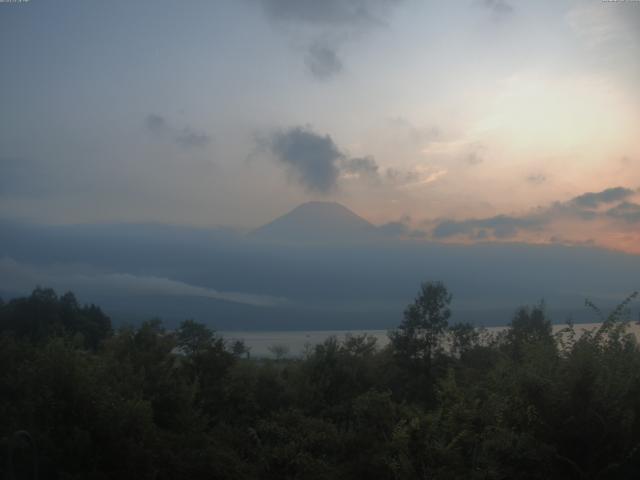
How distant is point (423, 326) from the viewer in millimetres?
38000

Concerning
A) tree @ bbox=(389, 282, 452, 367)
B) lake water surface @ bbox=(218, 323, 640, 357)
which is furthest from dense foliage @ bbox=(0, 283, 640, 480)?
tree @ bbox=(389, 282, 452, 367)

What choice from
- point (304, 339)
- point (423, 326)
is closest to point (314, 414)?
point (423, 326)

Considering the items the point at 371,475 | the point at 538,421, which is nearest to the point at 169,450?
the point at 371,475

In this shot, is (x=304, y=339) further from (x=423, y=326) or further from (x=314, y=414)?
(x=314, y=414)

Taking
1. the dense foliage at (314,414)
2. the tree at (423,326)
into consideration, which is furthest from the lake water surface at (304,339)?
the tree at (423,326)

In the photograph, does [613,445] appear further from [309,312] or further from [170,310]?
[309,312]

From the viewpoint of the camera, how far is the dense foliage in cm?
934

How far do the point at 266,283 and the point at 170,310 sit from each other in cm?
6267

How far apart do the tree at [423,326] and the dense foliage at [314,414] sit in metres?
5.26

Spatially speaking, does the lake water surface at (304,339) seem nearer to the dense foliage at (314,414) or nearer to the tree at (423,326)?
the dense foliage at (314,414)

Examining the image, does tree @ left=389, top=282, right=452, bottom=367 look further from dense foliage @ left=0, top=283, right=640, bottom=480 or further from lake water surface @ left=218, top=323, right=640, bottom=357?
dense foliage @ left=0, top=283, right=640, bottom=480

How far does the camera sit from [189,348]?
3325 cm

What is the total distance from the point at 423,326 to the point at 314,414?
39.6ft

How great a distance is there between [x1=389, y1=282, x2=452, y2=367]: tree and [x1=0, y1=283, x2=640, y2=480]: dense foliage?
5264mm
